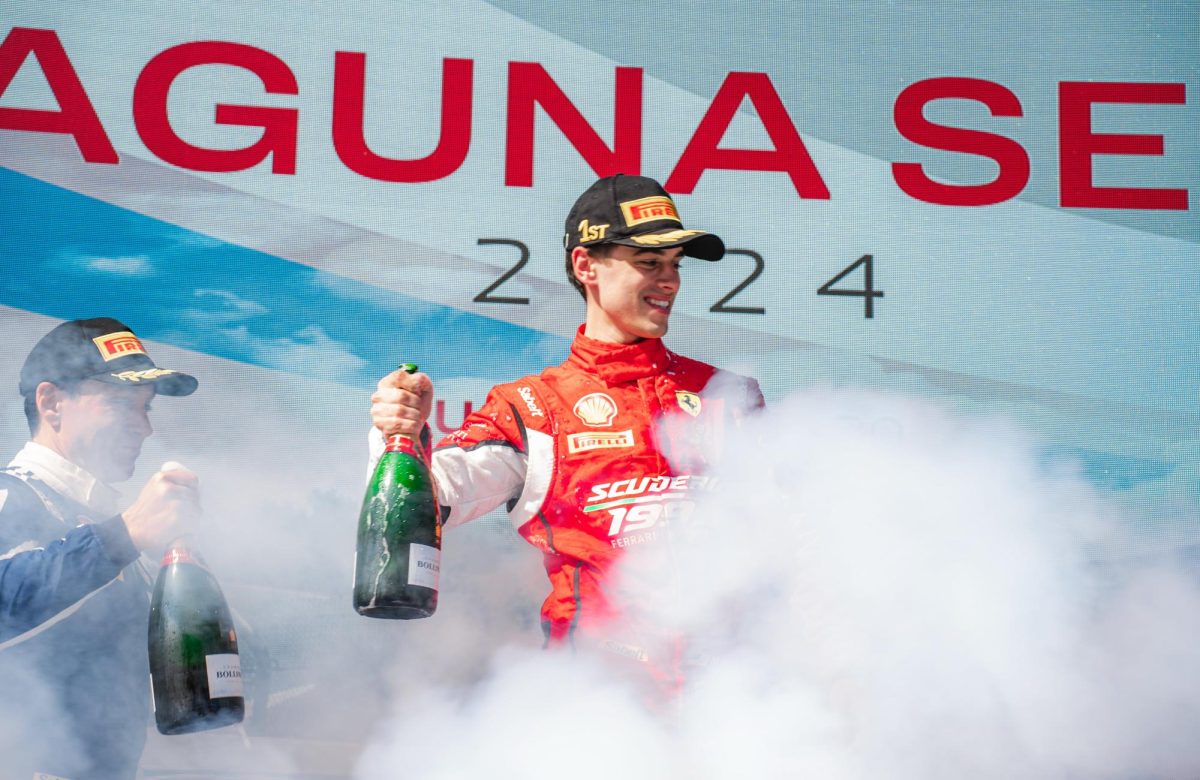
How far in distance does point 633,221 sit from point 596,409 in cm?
37

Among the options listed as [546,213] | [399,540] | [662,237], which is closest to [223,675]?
[399,540]

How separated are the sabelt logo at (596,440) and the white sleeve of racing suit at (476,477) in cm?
10

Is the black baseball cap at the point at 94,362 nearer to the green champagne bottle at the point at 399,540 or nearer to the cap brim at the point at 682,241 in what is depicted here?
the green champagne bottle at the point at 399,540

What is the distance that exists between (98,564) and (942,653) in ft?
5.60

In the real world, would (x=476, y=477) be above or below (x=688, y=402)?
below

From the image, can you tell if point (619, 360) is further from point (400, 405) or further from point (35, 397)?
point (35, 397)

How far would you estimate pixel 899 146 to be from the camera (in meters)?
3.38

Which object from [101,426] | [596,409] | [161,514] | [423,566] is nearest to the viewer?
[423,566]

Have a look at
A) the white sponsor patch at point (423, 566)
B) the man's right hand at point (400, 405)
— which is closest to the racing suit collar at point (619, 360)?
the man's right hand at point (400, 405)

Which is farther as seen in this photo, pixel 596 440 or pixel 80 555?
pixel 596 440

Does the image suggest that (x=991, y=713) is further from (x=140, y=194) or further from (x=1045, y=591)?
(x=140, y=194)

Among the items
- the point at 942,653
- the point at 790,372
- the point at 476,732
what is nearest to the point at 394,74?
the point at 790,372

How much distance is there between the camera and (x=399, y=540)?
1978 millimetres

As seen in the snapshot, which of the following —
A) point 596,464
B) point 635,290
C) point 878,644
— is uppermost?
point 635,290
